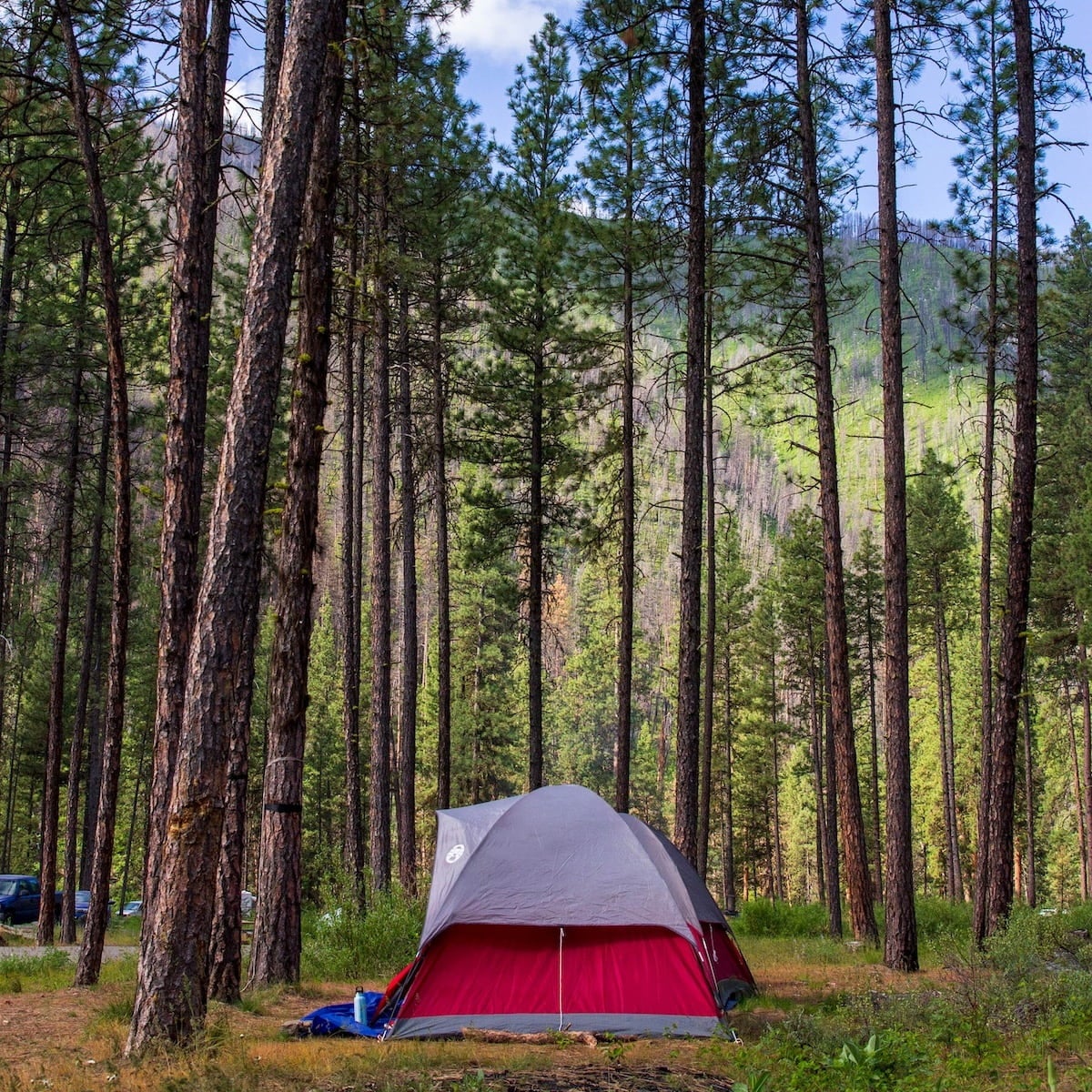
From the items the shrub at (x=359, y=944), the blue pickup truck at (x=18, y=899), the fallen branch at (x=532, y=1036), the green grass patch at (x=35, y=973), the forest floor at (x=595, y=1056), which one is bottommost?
the blue pickup truck at (x=18, y=899)

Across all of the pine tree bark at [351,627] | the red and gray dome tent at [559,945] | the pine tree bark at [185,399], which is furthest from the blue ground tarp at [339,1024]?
the pine tree bark at [351,627]

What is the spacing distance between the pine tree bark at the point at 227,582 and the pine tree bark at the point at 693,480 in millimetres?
Result: 5394

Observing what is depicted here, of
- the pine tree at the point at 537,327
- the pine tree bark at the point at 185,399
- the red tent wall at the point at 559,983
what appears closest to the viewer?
the red tent wall at the point at 559,983

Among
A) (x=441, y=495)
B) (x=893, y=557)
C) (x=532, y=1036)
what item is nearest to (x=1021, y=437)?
(x=893, y=557)

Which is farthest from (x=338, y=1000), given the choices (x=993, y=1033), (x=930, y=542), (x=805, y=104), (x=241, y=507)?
(x=930, y=542)

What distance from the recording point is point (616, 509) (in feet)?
58.5

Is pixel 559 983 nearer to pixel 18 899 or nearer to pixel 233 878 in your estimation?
pixel 233 878

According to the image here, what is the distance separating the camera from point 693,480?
1138 centimetres

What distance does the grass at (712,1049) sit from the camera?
514 cm

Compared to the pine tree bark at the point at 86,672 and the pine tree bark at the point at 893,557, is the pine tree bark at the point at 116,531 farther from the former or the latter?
the pine tree bark at the point at 893,557

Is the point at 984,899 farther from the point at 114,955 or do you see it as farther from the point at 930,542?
the point at 930,542

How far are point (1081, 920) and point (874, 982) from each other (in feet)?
29.5

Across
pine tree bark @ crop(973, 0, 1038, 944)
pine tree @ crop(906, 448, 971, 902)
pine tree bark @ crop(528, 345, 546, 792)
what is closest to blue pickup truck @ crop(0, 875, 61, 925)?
pine tree bark @ crop(528, 345, 546, 792)

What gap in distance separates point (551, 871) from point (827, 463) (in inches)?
266
